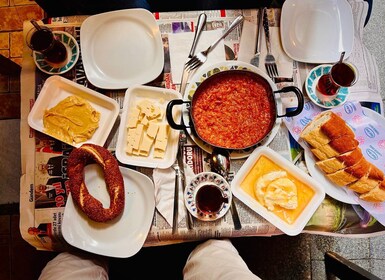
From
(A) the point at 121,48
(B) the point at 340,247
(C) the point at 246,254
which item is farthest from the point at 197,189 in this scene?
(B) the point at 340,247

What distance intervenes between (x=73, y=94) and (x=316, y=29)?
951mm

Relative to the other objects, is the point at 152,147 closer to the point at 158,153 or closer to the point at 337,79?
the point at 158,153

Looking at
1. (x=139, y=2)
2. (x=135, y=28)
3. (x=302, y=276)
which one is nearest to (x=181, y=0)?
(x=139, y=2)

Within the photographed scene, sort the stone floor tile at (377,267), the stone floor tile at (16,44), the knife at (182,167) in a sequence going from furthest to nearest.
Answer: the stone floor tile at (16,44), the stone floor tile at (377,267), the knife at (182,167)

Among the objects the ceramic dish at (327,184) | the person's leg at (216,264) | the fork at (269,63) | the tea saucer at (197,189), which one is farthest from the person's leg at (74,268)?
the fork at (269,63)

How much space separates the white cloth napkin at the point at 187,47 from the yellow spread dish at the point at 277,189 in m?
0.42

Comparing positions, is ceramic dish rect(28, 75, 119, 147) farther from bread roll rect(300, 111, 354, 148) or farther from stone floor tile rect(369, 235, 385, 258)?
stone floor tile rect(369, 235, 385, 258)

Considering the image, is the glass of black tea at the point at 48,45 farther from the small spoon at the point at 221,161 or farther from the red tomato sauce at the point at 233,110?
the small spoon at the point at 221,161

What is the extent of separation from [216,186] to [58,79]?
26.9 inches

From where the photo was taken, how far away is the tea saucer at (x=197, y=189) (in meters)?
1.21

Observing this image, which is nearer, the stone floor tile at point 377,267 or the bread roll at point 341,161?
the bread roll at point 341,161

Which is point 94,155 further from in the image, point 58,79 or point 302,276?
point 302,276

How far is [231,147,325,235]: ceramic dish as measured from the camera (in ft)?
4.00

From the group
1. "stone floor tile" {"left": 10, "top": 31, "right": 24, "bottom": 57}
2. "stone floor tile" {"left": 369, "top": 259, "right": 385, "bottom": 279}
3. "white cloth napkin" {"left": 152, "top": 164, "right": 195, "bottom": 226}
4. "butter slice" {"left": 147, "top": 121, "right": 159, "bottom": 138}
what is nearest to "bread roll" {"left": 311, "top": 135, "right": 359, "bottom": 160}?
"white cloth napkin" {"left": 152, "top": 164, "right": 195, "bottom": 226}
